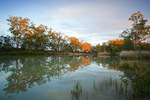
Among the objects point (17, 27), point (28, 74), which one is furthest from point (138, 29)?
point (17, 27)

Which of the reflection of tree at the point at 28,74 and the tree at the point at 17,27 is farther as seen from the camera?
the tree at the point at 17,27

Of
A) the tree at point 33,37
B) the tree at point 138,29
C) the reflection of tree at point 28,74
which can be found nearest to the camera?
the reflection of tree at point 28,74

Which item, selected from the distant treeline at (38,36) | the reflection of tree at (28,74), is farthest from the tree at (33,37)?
the reflection of tree at (28,74)

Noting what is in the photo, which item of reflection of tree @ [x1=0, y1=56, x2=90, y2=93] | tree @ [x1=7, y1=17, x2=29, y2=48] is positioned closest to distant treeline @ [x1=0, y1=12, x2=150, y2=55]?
tree @ [x1=7, y1=17, x2=29, y2=48]

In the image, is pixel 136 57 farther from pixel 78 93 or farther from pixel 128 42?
pixel 128 42

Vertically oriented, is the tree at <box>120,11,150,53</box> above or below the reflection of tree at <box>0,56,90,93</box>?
above

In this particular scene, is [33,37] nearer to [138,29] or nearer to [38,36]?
[38,36]

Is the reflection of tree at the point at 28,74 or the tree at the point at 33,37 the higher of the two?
the tree at the point at 33,37

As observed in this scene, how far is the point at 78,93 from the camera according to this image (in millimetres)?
3744

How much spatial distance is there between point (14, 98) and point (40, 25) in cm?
4592

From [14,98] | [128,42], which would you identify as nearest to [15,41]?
[14,98]

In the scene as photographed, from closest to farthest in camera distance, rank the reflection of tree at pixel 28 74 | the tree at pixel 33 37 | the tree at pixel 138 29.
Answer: the reflection of tree at pixel 28 74 < the tree at pixel 138 29 < the tree at pixel 33 37

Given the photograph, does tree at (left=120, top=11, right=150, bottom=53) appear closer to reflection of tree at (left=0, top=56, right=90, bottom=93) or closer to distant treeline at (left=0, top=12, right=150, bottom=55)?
distant treeline at (left=0, top=12, right=150, bottom=55)

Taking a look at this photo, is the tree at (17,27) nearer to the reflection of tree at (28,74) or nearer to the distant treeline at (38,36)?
the distant treeline at (38,36)
